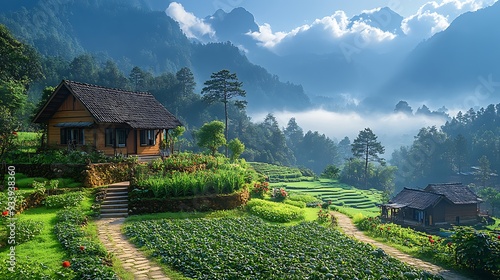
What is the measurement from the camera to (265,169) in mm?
64875

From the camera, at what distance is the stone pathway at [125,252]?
9.55m

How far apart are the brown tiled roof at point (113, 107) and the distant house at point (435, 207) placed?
85.7 ft

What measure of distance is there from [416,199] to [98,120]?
33114 millimetres

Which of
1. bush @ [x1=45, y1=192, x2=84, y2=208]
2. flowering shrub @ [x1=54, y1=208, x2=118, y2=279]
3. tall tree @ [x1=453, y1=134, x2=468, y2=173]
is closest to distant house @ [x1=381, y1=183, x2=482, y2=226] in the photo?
bush @ [x1=45, y1=192, x2=84, y2=208]

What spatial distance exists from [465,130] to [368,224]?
109m

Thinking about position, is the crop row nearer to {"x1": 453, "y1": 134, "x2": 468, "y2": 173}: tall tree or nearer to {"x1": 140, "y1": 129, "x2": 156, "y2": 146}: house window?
{"x1": 140, "y1": 129, "x2": 156, "y2": 146}: house window

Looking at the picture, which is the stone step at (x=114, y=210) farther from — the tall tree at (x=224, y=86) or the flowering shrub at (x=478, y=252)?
the tall tree at (x=224, y=86)

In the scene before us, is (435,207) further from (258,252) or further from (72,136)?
(72,136)

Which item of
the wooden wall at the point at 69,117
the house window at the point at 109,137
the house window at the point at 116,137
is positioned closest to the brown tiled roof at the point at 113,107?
the wooden wall at the point at 69,117

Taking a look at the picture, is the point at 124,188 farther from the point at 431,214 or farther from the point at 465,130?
the point at 465,130

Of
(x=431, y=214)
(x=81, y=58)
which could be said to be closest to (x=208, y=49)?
(x=81, y=58)

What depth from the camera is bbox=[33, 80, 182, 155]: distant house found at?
24219mm

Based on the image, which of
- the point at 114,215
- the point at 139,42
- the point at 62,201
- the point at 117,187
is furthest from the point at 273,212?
the point at 139,42

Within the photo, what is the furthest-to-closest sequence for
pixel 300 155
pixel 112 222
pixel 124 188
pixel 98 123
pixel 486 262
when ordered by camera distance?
pixel 300 155, pixel 98 123, pixel 124 188, pixel 112 222, pixel 486 262
